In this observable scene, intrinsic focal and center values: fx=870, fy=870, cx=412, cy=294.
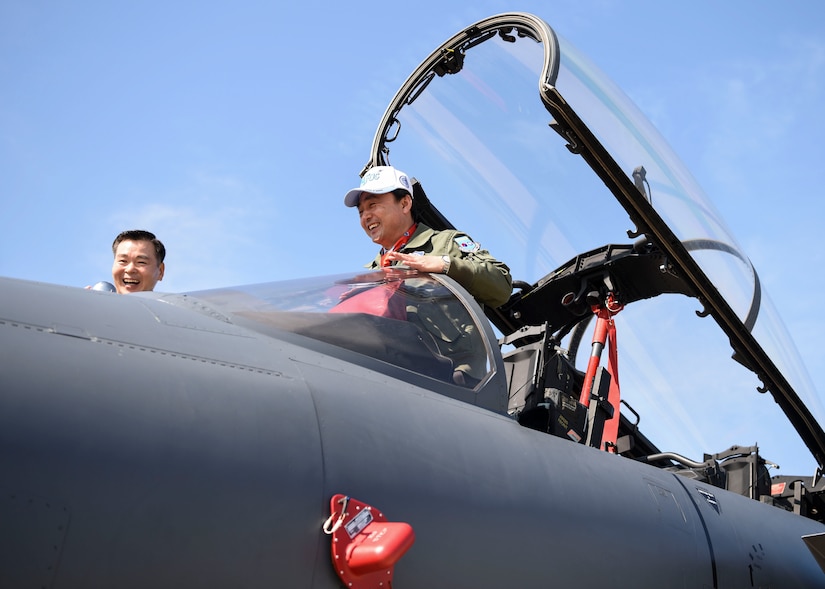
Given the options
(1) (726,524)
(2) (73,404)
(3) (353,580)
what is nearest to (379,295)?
(3) (353,580)

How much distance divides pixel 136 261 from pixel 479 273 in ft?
6.88

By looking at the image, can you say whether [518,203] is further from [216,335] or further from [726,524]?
[216,335]

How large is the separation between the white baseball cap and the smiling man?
1.23 m

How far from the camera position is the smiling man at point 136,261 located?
16.7 feet

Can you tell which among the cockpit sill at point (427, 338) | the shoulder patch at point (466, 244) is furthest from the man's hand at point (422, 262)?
the shoulder patch at point (466, 244)

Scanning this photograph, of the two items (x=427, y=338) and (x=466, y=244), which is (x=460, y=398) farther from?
(x=466, y=244)

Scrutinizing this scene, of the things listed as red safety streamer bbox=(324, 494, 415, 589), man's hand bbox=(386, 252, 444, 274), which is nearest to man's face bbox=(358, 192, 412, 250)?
man's hand bbox=(386, 252, 444, 274)

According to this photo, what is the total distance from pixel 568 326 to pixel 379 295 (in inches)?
117

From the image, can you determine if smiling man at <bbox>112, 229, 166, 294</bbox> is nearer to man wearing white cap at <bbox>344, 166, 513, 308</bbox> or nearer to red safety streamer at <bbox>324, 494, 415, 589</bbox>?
man wearing white cap at <bbox>344, 166, 513, 308</bbox>

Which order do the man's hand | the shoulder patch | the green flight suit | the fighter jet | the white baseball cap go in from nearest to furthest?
1. the fighter jet
2. the green flight suit
3. the man's hand
4. the shoulder patch
5. the white baseball cap

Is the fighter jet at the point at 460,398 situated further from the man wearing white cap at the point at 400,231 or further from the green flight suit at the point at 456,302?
the man wearing white cap at the point at 400,231

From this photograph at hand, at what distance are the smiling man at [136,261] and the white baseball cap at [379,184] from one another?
1.23 metres

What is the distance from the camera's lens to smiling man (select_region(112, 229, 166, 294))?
5086mm

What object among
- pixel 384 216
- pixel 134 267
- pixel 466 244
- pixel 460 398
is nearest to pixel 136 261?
pixel 134 267
